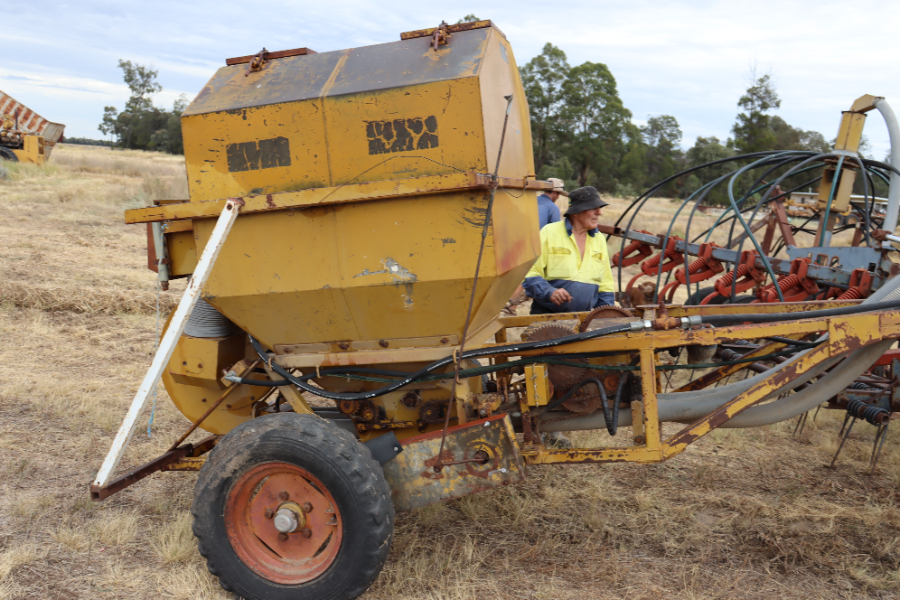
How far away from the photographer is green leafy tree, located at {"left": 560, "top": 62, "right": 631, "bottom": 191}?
37.3m

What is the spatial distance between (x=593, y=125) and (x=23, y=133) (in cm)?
2761

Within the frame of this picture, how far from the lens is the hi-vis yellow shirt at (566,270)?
4.73 m

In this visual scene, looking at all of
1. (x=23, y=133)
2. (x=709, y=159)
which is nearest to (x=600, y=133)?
(x=709, y=159)

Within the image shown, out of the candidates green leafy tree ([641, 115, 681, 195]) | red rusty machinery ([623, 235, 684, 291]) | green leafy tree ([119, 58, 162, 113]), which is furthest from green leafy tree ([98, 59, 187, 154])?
red rusty machinery ([623, 235, 684, 291])

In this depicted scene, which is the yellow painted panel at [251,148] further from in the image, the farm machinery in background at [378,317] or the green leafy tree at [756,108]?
the green leafy tree at [756,108]

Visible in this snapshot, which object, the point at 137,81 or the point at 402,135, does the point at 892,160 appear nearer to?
the point at 402,135

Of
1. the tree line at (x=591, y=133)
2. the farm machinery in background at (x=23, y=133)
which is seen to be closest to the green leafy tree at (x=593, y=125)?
the tree line at (x=591, y=133)

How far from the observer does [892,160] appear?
5.28 meters

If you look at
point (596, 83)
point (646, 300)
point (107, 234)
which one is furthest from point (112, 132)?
point (646, 300)

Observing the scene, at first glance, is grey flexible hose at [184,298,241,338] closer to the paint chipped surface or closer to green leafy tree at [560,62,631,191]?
the paint chipped surface

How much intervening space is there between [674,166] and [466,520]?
4399cm

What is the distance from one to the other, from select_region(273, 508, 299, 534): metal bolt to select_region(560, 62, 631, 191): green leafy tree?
35.7m

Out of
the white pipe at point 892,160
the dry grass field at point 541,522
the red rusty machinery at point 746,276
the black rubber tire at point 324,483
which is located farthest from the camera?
the red rusty machinery at point 746,276

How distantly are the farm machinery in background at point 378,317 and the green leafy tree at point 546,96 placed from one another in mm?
34629
